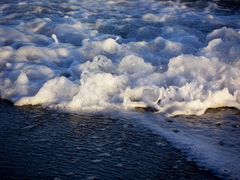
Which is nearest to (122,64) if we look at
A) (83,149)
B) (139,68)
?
(139,68)

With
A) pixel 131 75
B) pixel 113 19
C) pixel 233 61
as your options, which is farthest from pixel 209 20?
pixel 131 75

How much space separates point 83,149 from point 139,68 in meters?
1.70

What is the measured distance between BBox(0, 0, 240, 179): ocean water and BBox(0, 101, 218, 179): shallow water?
0.50 ft

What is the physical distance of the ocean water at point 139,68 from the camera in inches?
153

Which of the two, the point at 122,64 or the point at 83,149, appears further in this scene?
the point at 122,64

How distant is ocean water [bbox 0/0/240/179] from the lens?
153 inches

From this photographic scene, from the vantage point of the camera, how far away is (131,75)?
477 cm

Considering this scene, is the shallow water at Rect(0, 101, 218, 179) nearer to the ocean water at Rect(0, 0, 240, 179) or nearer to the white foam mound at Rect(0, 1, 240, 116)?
the ocean water at Rect(0, 0, 240, 179)

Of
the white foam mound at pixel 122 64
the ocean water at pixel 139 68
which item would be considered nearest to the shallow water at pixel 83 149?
the ocean water at pixel 139 68

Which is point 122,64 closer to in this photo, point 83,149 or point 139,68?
point 139,68

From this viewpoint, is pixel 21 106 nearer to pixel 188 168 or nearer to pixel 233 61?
pixel 188 168

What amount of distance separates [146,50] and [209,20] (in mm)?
1744

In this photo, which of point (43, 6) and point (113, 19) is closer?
point (113, 19)

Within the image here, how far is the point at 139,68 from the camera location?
4934mm
